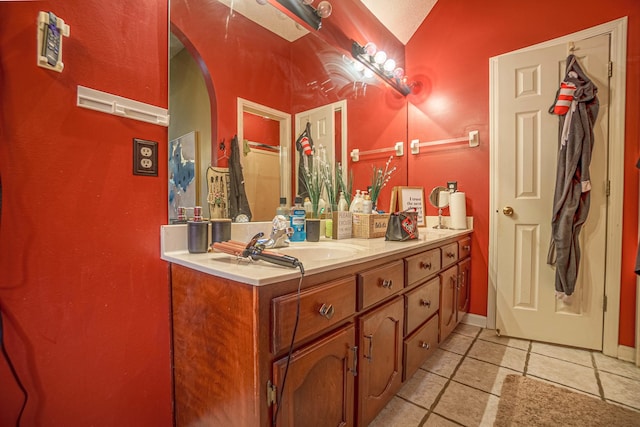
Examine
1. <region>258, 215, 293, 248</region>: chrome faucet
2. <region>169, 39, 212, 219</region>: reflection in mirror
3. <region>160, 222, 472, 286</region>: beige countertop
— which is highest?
<region>169, 39, 212, 219</region>: reflection in mirror

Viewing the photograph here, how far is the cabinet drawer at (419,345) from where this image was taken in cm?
136

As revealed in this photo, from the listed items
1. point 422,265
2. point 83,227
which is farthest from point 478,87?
point 83,227

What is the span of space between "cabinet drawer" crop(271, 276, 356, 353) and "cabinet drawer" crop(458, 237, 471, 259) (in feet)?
4.57

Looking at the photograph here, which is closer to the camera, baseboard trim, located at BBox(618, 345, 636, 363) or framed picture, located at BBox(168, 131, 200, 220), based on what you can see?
framed picture, located at BBox(168, 131, 200, 220)

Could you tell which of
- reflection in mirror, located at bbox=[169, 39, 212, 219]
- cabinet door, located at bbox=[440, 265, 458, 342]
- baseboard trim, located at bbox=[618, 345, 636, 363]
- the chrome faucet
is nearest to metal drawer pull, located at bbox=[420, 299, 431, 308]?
cabinet door, located at bbox=[440, 265, 458, 342]

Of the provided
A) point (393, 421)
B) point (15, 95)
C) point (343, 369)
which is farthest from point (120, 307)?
point (393, 421)

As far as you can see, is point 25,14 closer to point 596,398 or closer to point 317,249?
point 317,249

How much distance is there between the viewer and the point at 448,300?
6.09 ft

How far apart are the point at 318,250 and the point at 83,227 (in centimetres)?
90

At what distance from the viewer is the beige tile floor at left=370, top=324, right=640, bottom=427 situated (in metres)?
1.29

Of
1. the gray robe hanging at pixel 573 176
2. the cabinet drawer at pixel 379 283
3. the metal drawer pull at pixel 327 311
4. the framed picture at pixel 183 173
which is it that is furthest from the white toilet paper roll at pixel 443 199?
the framed picture at pixel 183 173

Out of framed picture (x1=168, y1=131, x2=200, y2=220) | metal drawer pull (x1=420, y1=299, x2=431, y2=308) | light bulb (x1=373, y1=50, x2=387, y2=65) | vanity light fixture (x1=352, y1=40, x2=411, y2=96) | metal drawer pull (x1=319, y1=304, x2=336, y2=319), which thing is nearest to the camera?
metal drawer pull (x1=319, y1=304, x2=336, y2=319)

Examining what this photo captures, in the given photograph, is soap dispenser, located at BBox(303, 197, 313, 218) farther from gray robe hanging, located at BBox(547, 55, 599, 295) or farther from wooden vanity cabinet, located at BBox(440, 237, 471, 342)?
gray robe hanging, located at BBox(547, 55, 599, 295)

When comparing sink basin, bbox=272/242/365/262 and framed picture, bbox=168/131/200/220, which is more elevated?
framed picture, bbox=168/131/200/220
